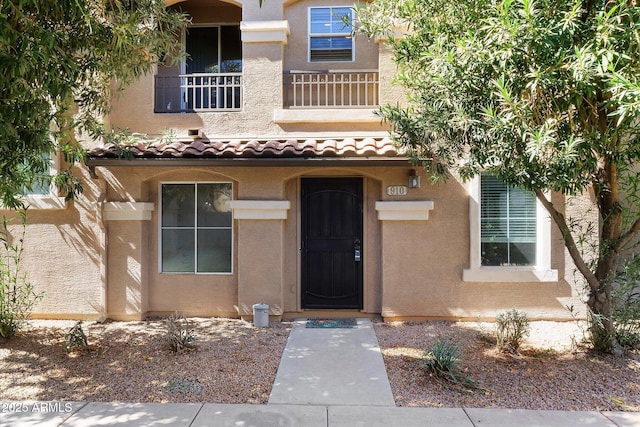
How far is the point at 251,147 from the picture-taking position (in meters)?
6.77

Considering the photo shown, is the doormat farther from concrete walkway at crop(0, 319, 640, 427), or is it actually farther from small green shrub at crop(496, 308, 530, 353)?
small green shrub at crop(496, 308, 530, 353)

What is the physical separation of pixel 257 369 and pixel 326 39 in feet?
20.5

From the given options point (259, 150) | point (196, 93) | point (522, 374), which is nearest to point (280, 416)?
point (522, 374)

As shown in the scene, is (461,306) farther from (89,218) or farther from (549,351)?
(89,218)

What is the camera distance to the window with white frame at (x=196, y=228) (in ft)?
25.2

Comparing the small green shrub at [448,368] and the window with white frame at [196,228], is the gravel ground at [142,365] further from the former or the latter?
the small green shrub at [448,368]

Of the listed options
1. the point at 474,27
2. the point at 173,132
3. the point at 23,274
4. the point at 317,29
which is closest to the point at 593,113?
the point at 474,27

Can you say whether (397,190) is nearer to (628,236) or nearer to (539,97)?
(539,97)

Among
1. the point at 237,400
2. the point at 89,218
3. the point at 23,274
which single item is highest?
the point at 89,218

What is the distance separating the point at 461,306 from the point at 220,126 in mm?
5411

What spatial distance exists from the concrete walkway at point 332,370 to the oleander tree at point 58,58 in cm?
383

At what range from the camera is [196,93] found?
8.14m

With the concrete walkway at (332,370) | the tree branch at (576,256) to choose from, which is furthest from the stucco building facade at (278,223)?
the tree branch at (576,256)

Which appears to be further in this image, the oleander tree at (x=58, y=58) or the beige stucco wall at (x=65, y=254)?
the beige stucco wall at (x=65, y=254)
